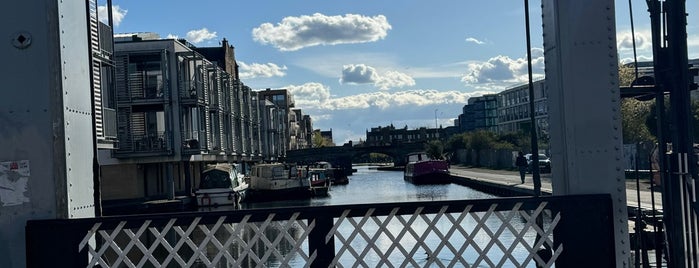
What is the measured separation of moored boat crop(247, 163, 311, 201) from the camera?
56969 mm

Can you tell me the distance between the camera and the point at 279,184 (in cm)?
5728

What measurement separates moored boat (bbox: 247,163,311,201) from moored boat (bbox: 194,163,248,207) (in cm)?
803

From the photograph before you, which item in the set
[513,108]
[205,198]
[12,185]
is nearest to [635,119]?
[205,198]

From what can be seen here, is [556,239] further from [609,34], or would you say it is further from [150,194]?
[150,194]

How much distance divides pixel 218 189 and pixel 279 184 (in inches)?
493

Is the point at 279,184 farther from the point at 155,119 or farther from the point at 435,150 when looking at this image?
the point at 435,150

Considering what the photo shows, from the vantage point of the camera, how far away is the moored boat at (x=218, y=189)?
44.6m

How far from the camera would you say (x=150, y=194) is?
48.8 meters

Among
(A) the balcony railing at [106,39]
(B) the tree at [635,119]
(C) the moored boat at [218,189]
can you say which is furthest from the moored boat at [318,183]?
(A) the balcony railing at [106,39]

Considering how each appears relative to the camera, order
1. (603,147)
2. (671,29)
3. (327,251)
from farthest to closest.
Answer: (671,29) → (603,147) → (327,251)

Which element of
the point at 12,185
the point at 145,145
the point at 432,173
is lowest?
the point at 432,173

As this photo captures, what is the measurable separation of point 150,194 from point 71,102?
4428 centimetres

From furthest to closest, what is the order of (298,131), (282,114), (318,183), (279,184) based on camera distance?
(298,131), (282,114), (318,183), (279,184)

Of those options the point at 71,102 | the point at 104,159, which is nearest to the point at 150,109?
the point at 104,159
